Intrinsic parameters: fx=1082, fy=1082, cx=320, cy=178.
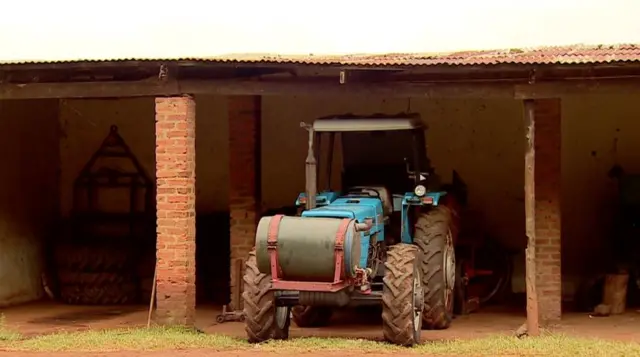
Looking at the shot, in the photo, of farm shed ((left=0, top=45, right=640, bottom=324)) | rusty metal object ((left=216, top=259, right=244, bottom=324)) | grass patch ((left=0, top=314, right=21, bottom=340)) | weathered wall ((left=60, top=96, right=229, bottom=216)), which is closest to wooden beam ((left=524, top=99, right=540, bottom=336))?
farm shed ((left=0, top=45, right=640, bottom=324))

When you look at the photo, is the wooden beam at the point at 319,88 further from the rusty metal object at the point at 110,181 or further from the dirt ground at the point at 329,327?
the rusty metal object at the point at 110,181

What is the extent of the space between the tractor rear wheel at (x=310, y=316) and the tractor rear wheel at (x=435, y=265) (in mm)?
1280

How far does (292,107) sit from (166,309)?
16.1 feet

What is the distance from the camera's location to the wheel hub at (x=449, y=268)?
12.8 m

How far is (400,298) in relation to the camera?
1101cm

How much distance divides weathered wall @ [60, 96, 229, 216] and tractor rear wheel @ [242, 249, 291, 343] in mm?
5833

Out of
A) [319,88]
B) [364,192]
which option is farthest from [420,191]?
[319,88]

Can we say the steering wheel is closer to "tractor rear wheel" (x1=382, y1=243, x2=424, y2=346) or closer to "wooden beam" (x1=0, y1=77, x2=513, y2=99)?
"wooden beam" (x1=0, y1=77, x2=513, y2=99)

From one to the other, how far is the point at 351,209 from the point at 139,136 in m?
6.85

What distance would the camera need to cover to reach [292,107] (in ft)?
55.2

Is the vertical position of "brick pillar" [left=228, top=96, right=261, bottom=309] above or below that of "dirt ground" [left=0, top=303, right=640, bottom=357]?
above

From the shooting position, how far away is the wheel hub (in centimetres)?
1281

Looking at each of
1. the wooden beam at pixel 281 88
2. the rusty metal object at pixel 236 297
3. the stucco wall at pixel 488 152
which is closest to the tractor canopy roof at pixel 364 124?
the wooden beam at pixel 281 88

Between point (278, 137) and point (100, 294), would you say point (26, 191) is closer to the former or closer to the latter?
point (100, 294)
